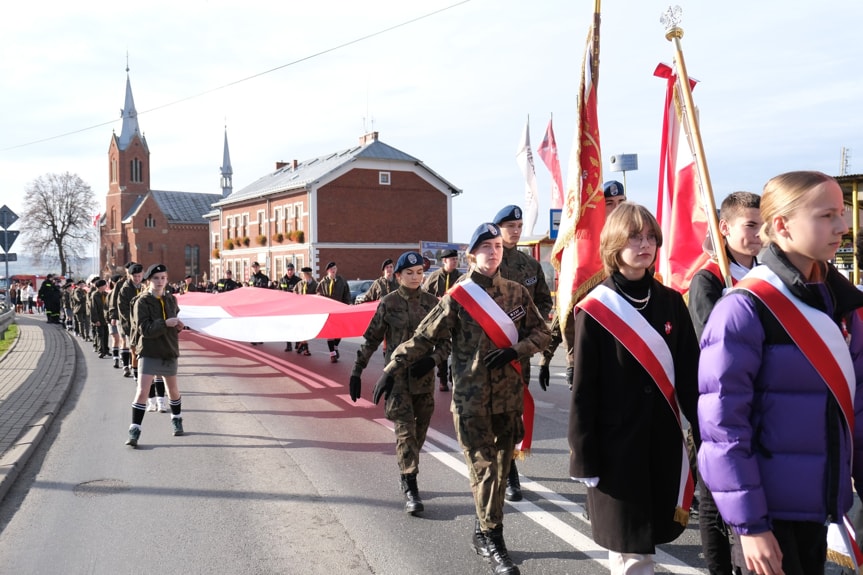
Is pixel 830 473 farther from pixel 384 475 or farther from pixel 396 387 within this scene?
pixel 384 475

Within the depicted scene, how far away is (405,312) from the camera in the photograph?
608cm

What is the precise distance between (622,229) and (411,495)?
3001mm

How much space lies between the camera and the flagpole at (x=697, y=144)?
153 inches

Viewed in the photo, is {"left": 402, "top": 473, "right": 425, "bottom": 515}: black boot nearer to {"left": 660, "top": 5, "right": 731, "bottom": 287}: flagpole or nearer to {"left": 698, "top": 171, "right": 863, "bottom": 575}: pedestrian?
{"left": 660, "top": 5, "right": 731, "bottom": 287}: flagpole

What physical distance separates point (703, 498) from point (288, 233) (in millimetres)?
49748

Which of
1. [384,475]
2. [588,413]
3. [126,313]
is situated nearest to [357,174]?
[126,313]

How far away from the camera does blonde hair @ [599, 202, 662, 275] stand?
318 cm

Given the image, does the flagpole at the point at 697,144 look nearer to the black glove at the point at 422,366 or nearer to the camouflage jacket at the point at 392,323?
the black glove at the point at 422,366

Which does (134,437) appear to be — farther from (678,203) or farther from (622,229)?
(622,229)

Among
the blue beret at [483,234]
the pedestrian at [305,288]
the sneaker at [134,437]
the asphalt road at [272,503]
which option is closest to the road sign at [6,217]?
the pedestrian at [305,288]

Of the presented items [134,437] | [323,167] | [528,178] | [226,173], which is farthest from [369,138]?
[226,173]

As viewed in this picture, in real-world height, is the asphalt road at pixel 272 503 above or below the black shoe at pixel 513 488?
below

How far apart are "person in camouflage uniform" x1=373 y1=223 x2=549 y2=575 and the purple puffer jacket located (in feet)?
6.99

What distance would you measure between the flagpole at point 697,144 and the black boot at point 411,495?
271 cm
